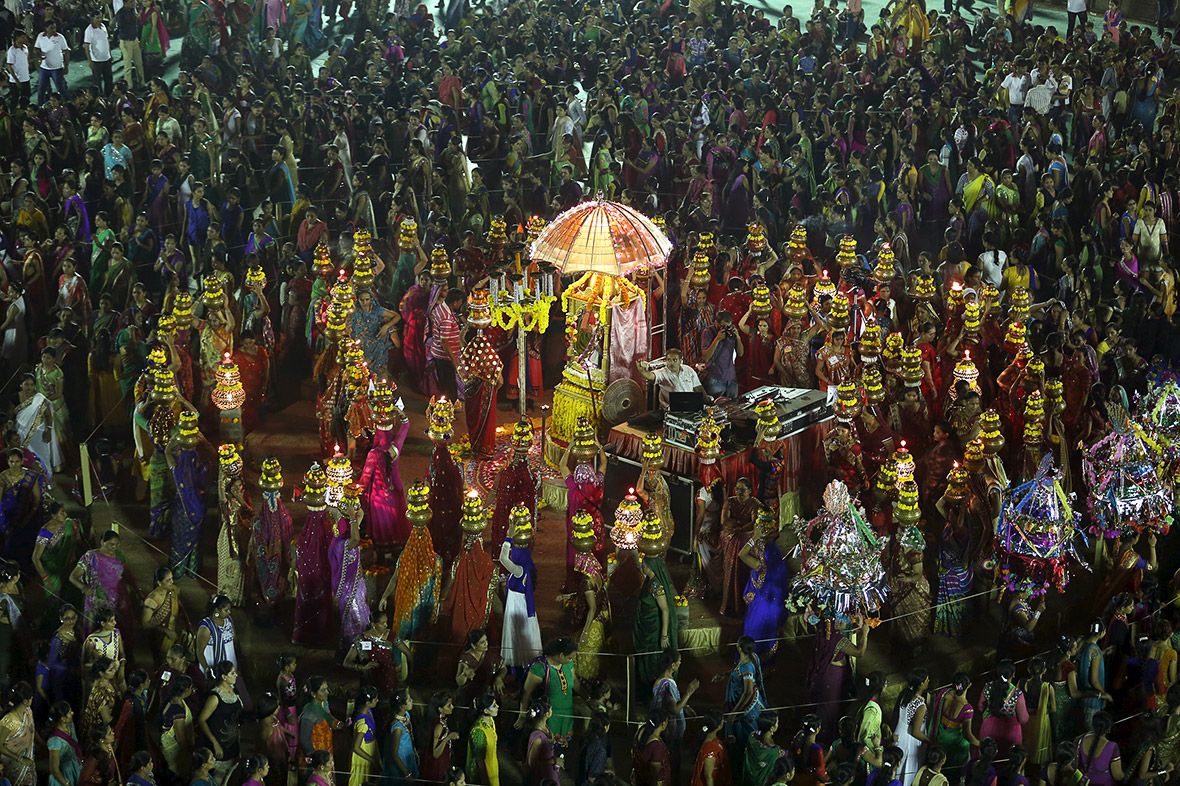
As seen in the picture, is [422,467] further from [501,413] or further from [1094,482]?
[1094,482]

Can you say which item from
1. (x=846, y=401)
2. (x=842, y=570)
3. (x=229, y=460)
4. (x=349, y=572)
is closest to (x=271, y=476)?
(x=229, y=460)

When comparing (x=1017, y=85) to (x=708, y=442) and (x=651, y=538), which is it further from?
(x=651, y=538)

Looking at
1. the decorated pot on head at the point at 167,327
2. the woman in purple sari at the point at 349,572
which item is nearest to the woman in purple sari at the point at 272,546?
the woman in purple sari at the point at 349,572

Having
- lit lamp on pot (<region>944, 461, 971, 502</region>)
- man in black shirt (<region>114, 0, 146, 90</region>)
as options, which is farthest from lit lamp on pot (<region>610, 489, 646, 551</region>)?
man in black shirt (<region>114, 0, 146, 90</region>)

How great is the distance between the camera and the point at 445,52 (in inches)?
1009

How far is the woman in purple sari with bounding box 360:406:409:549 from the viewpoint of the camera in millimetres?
13344

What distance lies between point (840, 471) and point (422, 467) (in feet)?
12.6

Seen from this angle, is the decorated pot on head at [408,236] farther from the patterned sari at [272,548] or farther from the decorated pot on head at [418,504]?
the decorated pot on head at [418,504]

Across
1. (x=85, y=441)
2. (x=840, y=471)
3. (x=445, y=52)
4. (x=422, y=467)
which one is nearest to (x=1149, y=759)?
(x=840, y=471)

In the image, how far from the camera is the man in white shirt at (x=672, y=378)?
14633mm

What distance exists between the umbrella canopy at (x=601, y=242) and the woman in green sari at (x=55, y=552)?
4.57m

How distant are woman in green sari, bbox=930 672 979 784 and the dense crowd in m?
0.02

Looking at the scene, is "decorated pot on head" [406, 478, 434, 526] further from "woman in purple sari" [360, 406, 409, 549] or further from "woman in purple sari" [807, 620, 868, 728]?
"woman in purple sari" [807, 620, 868, 728]

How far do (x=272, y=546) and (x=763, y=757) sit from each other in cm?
395
